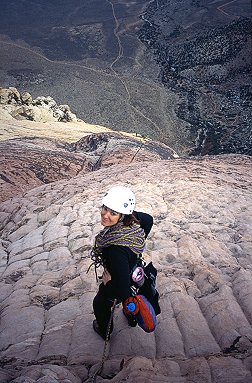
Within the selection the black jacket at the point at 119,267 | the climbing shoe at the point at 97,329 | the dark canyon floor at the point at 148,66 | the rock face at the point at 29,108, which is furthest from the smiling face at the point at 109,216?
the dark canyon floor at the point at 148,66

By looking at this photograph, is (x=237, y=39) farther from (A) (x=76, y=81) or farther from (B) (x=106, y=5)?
(B) (x=106, y=5)

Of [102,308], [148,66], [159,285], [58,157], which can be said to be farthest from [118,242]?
[148,66]

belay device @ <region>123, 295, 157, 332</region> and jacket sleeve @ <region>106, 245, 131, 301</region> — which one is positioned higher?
jacket sleeve @ <region>106, 245, 131, 301</region>

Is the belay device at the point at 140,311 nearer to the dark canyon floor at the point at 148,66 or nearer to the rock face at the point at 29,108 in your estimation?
the rock face at the point at 29,108

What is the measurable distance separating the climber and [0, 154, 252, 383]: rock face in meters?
0.75

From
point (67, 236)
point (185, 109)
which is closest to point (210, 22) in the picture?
point (185, 109)

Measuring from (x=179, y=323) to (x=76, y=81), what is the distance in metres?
30.4

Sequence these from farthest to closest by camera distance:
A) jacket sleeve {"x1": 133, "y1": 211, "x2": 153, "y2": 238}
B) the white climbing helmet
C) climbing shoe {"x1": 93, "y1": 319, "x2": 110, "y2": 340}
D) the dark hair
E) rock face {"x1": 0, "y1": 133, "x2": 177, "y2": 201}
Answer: rock face {"x1": 0, "y1": 133, "x2": 177, "y2": 201} → jacket sleeve {"x1": 133, "y1": 211, "x2": 153, "y2": 238} → climbing shoe {"x1": 93, "y1": 319, "x2": 110, "y2": 340} → the dark hair → the white climbing helmet

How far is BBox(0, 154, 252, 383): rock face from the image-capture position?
345 cm

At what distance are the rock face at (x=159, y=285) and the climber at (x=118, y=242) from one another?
0.75 meters

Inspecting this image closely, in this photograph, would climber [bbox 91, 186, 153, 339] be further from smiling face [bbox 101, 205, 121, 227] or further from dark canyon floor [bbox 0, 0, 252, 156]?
dark canyon floor [bbox 0, 0, 252, 156]

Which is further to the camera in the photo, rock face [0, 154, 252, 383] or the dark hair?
the dark hair

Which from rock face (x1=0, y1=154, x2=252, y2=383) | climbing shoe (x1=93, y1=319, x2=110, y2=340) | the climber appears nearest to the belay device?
the climber

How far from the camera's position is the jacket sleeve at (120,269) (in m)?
3.28
